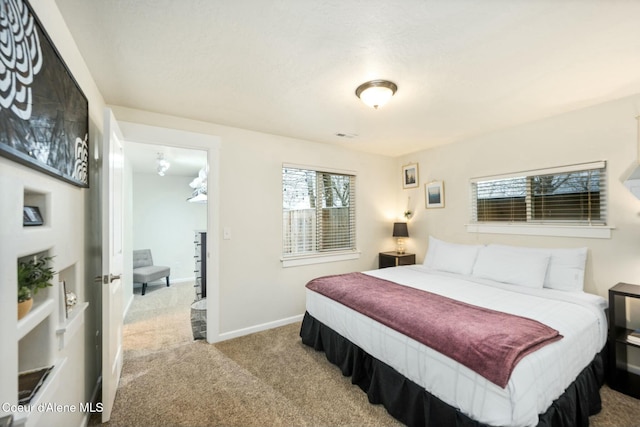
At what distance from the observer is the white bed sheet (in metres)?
1.36

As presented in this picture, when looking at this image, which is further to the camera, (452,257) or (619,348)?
(452,257)

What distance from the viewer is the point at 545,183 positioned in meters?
2.97

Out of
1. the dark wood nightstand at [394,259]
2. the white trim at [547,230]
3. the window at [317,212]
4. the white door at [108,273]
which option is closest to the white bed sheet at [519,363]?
the white trim at [547,230]

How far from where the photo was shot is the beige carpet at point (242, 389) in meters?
1.85

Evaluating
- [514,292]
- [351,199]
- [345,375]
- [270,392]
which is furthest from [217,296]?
[514,292]

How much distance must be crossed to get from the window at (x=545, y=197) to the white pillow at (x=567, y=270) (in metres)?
0.38

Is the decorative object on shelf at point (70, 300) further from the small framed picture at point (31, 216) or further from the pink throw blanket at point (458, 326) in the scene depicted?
the pink throw blanket at point (458, 326)

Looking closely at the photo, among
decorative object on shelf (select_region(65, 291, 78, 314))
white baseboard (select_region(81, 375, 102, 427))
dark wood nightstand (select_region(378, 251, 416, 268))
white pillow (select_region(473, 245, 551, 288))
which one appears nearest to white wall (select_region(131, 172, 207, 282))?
white baseboard (select_region(81, 375, 102, 427))

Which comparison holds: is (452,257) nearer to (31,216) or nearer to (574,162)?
(574,162)

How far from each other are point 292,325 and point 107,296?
2122 mm

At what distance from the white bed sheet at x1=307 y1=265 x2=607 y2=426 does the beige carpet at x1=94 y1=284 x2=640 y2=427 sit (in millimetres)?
370

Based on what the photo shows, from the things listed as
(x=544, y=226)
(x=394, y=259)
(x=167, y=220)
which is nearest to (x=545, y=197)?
(x=544, y=226)

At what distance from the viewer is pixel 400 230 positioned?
13.9 ft

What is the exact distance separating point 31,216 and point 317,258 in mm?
2949
